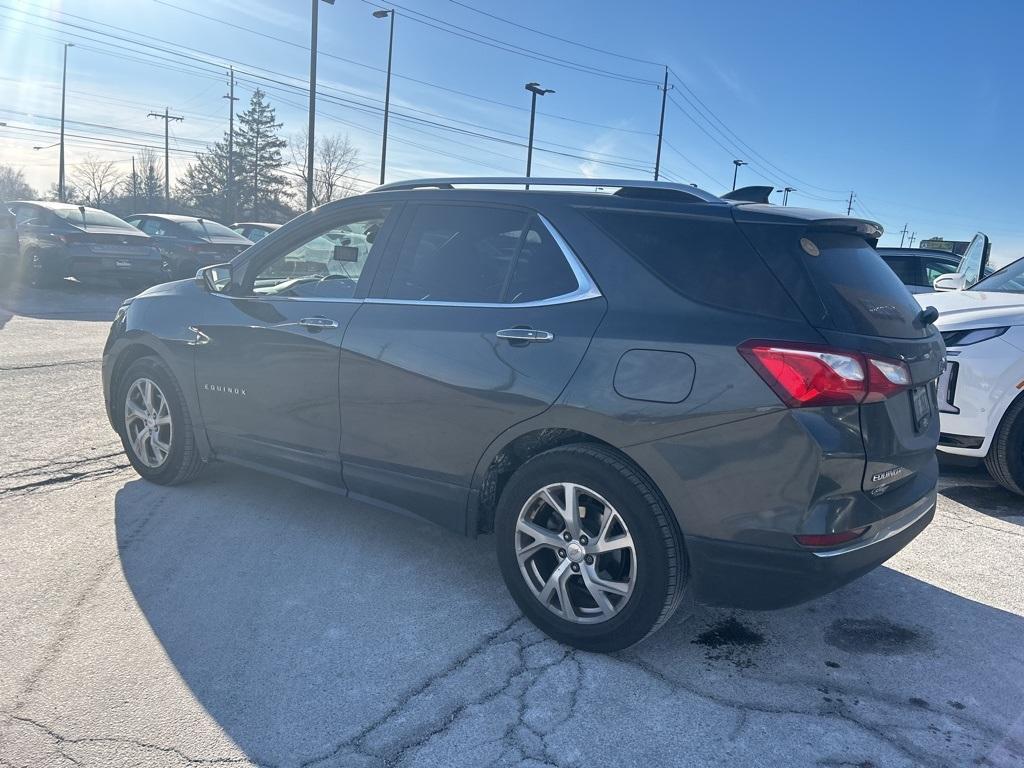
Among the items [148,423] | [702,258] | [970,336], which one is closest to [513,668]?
[702,258]

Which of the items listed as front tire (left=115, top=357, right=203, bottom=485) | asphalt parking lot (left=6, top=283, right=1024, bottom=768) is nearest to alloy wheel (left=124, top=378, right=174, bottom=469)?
front tire (left=115, top=357, right=203, bottom=485)

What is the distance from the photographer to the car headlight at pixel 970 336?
194 inches

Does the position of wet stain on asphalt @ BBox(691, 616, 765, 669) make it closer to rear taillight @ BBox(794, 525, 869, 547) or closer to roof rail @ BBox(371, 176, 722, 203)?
rear taillight @ BBox(794, 525, 869, 547)

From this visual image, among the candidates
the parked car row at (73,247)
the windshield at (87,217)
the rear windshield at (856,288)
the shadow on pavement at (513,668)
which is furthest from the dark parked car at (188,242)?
the rear windshield at (856,288)

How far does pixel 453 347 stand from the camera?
3.28m

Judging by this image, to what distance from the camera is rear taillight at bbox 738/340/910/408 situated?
2559 millimetres

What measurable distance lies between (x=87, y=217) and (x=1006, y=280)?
14373mm

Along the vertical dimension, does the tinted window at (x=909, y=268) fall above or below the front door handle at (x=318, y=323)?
above

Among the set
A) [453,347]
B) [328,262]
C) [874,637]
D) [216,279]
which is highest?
[328,262]

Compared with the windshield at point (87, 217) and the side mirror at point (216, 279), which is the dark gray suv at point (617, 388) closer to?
the side mirror at point (216, 279)

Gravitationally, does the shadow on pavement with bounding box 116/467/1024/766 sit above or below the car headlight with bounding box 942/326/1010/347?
below

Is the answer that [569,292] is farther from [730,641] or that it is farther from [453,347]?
[730,641]

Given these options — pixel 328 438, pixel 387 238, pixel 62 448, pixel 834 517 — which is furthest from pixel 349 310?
pixel 62 448

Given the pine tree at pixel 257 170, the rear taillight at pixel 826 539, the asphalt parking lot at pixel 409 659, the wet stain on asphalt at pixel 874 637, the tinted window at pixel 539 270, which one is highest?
the pine tree at pixel 257 170
